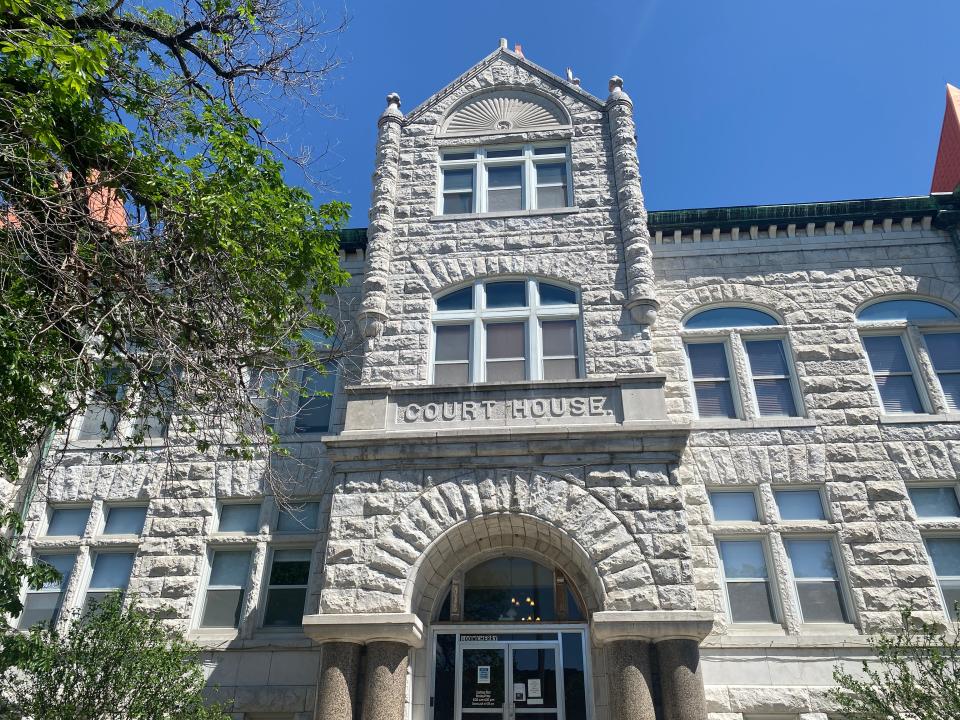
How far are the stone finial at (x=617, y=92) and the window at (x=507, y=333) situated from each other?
193 inches

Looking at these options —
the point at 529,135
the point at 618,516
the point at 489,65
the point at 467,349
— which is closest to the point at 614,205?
the point at 529,135

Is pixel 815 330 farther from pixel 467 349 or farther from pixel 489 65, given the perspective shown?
pixel 489 65

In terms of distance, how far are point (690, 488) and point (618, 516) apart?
2.24 m

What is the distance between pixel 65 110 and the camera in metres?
8.39

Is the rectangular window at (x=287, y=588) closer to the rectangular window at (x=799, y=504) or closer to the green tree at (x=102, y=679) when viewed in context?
the green tree at (x=102, y=679)

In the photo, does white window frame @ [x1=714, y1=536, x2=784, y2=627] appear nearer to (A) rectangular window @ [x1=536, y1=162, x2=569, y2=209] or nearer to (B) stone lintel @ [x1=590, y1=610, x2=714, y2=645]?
(B) stone lintel @ [x1=590, y1=610, x2=714, y2=645]

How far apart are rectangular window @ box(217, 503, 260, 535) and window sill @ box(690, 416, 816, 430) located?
319 inches

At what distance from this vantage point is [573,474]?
36.4 feet

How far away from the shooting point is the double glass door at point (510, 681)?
10961 millimetres

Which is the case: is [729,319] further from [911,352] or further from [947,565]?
[947,565]

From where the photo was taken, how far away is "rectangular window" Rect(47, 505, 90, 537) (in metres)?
13.3

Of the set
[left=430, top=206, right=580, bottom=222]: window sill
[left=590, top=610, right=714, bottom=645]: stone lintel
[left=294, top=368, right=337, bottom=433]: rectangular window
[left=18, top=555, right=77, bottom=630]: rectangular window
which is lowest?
[left=590, top=610, right=714, bottom=645]: stone lintel

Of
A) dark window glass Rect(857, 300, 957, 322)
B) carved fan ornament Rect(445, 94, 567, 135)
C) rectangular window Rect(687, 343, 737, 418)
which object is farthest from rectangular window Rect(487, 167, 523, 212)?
dark window glass Rect(857, 300, 957, 322)

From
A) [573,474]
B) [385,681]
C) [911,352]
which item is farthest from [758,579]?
[385,681]
